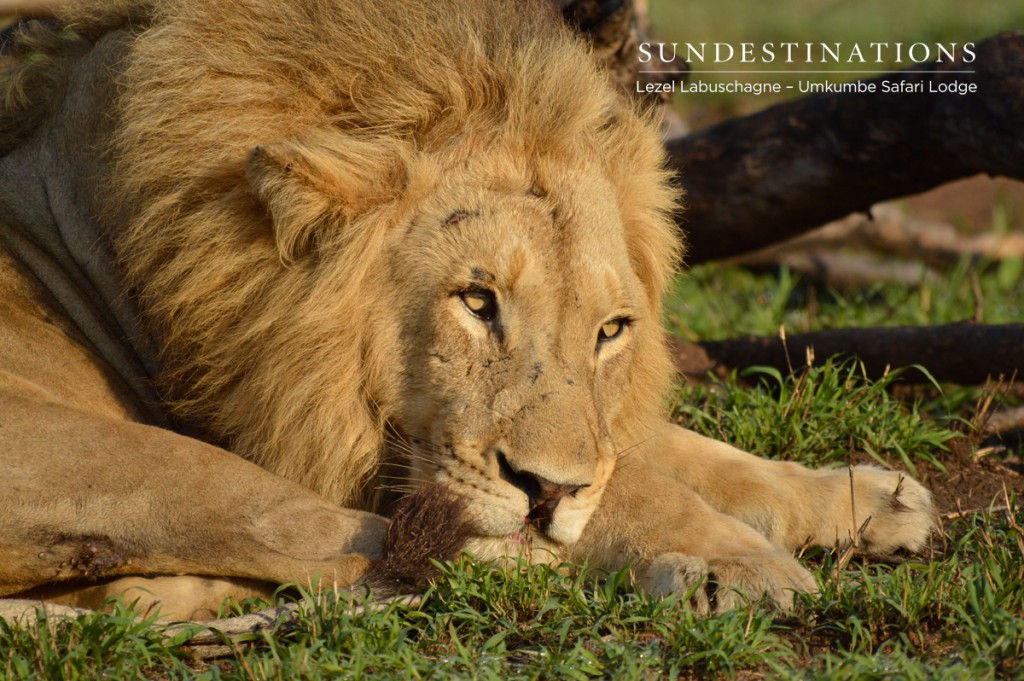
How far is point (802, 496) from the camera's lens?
4.24 metres

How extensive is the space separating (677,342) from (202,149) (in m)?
3.01

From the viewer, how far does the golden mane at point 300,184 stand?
3697mm

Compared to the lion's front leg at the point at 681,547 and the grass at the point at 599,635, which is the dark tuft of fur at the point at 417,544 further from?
the lion's front leg at the point at 681,547

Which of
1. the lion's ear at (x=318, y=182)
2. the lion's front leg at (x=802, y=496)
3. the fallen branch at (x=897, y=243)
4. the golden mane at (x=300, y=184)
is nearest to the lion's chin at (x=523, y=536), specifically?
the golden mane at (x=300, y=184)

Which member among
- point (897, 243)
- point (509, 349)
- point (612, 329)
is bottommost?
point (509, 349)

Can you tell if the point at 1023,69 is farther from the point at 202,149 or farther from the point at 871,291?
the point at 202,149

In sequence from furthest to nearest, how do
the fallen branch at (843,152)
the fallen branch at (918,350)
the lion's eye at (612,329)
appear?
the fallen branch at (843,152), the fallen branch at (918,350), the lion's eye at (612,329)

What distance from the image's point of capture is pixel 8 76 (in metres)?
4.45

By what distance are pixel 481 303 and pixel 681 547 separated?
94 centimetres

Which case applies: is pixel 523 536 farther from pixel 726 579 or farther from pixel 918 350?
pixel 918 350

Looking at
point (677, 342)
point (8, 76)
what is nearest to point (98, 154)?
point (8, 76)

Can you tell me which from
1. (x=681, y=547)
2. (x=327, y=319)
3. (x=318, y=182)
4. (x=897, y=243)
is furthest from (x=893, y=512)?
(x=897, y=243)

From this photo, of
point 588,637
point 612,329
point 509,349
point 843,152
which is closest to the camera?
point 588,637

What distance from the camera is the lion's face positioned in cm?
341
